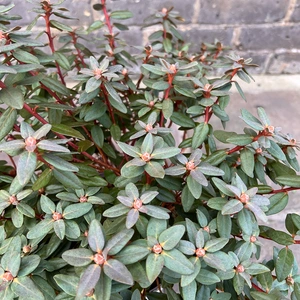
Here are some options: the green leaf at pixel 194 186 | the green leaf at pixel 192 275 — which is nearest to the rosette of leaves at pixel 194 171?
the green leaf at pixel 194 186

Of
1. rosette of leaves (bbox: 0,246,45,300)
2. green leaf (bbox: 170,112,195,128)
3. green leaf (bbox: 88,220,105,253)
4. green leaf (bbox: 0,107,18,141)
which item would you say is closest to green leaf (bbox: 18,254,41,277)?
rosette of leaves (bbox: 0,246,45,300)

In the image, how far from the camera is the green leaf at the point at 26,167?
0.48m

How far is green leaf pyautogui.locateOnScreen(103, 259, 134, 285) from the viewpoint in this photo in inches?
17.0

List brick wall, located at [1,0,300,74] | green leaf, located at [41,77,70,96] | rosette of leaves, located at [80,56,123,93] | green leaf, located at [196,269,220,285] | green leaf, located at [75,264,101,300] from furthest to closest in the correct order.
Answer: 1. brick wall, located at [1,0,300,74]
2. green leaf, located at [41,77,70,96]
3. rosette of leaves, located at [80,56,123,93]
4. green leaf, located at [196,269,220,285]
5. green leaf, located at [75,264,101,300]

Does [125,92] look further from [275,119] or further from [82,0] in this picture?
[275,119]

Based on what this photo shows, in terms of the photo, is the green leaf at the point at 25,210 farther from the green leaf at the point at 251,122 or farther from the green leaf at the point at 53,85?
the green leaf at the point at 251,122

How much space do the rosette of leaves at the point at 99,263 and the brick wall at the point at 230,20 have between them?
128 centimetres

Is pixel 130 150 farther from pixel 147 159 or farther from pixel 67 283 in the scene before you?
pixel 67 283

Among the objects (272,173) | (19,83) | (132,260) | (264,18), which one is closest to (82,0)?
(264,18)

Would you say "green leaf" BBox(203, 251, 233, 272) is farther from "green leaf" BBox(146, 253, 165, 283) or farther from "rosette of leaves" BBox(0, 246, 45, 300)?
"rosette of leaves" BBox(0, 246, 45, 300)

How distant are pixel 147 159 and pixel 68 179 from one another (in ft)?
0.50

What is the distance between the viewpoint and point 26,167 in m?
0.49

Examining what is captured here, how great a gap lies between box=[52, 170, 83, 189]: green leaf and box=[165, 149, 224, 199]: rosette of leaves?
0.53ft

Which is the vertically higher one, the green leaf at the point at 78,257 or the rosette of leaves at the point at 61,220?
the green leaf at the point at 78,257
